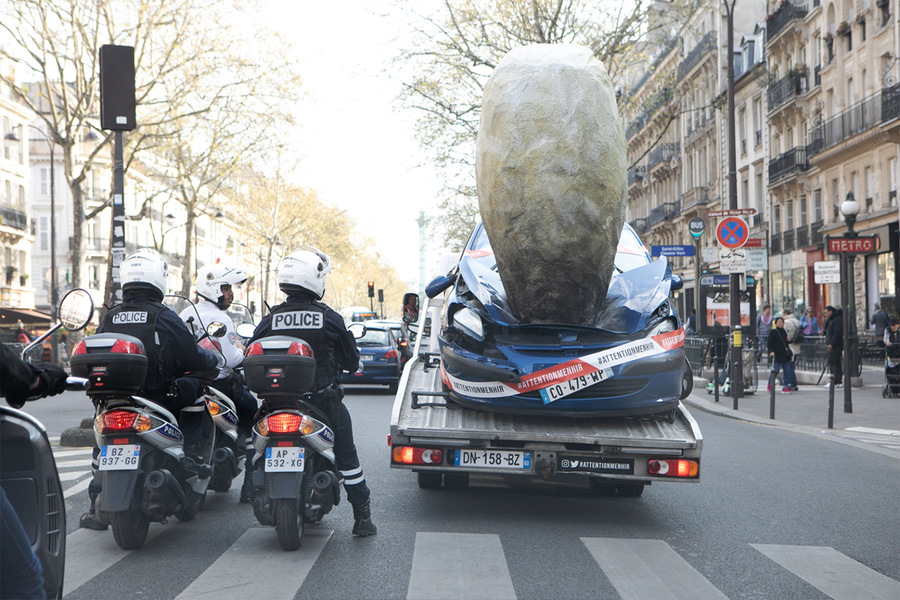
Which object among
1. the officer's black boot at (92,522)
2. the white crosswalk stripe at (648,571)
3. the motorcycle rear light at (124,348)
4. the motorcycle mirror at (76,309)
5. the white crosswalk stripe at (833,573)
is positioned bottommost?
the white crosswalk stripe at (833,573)

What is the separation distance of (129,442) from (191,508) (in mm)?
996

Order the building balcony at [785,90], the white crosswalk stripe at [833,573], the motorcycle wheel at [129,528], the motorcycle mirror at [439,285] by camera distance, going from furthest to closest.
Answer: the building balcony at [785,90]
the motorcycle mirror at [439,285]
the motorcycle wheel at [129,528]
the white crosswalk stripe at [833,573]

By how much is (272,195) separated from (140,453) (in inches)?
2405

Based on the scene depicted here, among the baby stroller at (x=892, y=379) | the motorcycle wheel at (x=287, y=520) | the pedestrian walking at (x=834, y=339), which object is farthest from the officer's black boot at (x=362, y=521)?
the pedestrian walking at (x=834, y=339)

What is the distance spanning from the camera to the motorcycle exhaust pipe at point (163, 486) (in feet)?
20.2

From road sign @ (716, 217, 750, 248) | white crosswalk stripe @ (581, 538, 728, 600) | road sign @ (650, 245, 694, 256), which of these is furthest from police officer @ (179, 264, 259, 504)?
road sign @ (650, 245, 694, 256)

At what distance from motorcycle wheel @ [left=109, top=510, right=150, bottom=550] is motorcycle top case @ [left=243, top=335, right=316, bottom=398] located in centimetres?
98

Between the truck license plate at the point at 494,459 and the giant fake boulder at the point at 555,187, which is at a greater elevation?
the giant fake boulder at the point at 555,187

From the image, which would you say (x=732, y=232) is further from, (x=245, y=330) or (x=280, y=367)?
(x=280, y=367)

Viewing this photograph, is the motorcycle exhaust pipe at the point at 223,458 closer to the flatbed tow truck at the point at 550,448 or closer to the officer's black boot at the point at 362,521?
the flatbed tow truck at the point at 550,448

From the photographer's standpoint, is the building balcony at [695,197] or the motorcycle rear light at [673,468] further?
the building balcony at [695,197]

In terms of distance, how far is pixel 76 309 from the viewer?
14.6 ft

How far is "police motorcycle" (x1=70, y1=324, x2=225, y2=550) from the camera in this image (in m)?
6.02

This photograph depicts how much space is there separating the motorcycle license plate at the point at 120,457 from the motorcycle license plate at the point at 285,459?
729mm
